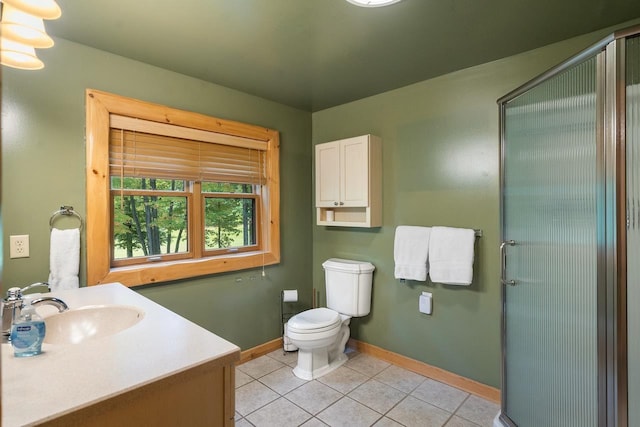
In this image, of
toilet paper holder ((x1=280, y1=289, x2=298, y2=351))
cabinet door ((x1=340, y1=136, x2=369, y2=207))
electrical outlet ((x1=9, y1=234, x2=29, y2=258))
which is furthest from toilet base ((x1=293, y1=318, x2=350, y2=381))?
electrical outlet ((x1=9, y1=234, x2=29, y2=258))

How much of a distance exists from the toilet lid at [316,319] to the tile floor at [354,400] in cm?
42

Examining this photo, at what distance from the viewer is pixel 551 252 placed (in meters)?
1.69

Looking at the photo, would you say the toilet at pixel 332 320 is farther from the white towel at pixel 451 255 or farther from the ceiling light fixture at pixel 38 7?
the ceiling light fixture at pixel 38 7

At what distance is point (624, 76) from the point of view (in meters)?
1.30

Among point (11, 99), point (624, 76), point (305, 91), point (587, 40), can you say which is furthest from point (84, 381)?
point (587, 40)

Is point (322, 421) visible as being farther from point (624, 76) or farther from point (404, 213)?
point (624, 76)

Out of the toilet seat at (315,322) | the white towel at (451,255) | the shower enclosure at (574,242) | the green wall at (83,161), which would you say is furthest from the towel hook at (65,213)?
the shower enclosure at (574,242)

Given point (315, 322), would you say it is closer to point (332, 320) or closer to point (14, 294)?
point (332, 320)

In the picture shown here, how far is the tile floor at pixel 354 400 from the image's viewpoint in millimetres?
2115

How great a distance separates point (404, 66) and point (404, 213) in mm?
1094

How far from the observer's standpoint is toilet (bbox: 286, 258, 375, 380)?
254 cm

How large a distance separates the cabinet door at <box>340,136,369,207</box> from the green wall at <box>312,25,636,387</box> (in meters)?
0.22

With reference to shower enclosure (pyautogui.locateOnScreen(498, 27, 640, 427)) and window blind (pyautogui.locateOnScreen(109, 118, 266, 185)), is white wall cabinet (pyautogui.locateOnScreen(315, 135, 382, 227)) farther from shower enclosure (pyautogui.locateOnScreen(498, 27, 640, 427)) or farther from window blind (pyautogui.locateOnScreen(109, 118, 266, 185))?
shower enclosure (pyautogui.locateOnScreen(498, 27, 640, 427))

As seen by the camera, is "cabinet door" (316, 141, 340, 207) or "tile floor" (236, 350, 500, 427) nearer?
"tile floor" (236, 350, 500, 427)
